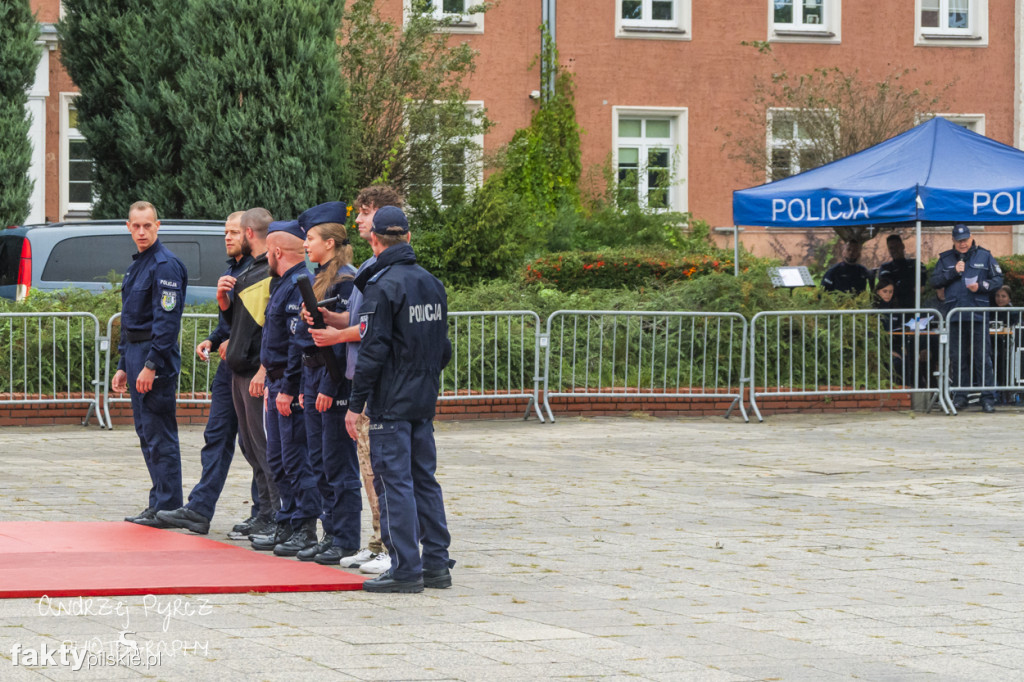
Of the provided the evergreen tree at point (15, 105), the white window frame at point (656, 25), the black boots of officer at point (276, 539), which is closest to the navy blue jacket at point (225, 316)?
the black boots of officer at point (276, 539)

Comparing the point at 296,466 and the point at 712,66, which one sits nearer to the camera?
the point at 296,466

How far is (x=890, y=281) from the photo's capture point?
729 inches

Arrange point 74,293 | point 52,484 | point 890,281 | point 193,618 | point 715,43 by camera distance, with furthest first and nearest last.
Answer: point 715,43
point 890,281
point 74,293
point 52,484
point 193,618

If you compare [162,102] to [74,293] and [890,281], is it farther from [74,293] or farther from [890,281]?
[890,281]

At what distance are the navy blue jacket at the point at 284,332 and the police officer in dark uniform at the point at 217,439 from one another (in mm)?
681

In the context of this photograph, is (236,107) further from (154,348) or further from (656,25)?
(154,348)

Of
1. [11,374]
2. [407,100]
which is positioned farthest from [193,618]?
[407,100]

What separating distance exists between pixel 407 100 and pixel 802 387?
28.2 feet

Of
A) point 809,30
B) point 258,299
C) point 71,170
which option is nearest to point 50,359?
point 258,299

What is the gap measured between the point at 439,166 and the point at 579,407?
788 centimetres

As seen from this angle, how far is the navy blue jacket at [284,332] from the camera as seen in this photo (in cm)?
796

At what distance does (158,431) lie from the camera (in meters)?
8.95

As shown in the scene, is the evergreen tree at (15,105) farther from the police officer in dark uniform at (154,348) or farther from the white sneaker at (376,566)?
the white sneaker at (376,566)

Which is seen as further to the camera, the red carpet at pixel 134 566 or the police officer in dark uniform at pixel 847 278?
the police officer in dark uniform at pixel 847 278
